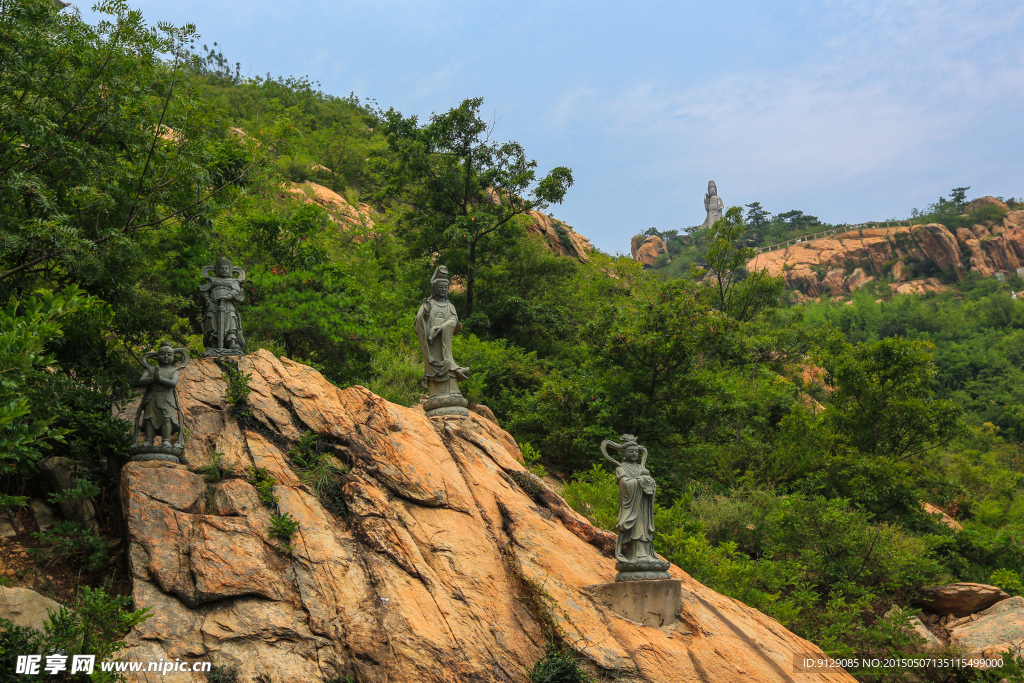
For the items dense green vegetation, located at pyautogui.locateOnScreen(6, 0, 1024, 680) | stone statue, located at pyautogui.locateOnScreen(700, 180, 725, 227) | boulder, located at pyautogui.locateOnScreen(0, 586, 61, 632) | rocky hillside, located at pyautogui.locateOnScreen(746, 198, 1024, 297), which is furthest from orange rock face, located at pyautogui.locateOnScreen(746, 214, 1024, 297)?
boulder, located at pyautogui.locateOnScreen(0, 586, 61, 632)

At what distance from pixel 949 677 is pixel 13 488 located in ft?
49.9

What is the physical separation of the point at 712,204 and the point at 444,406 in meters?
113

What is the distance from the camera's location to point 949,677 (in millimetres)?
12883

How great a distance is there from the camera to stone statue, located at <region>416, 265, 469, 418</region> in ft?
41.2

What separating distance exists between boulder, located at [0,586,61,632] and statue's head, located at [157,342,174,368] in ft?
11.0

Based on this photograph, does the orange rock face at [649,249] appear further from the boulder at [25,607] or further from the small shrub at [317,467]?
the boulder at [25,607]

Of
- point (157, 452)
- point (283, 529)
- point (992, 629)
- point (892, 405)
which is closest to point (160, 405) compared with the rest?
point (157, 452)

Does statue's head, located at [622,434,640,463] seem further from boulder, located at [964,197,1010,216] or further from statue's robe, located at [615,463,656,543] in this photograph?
boulder, located at [964,197,1010,216]

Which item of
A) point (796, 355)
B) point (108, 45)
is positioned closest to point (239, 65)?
point (796, 355)

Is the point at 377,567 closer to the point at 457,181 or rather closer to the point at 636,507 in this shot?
the point at 636,507

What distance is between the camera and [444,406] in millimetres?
12562

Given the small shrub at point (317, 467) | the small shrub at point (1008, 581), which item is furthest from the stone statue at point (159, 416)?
the small shrub at point (1008, 581)

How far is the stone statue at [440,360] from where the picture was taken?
12.6 meters

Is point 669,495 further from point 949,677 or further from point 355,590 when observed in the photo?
point 355,590
